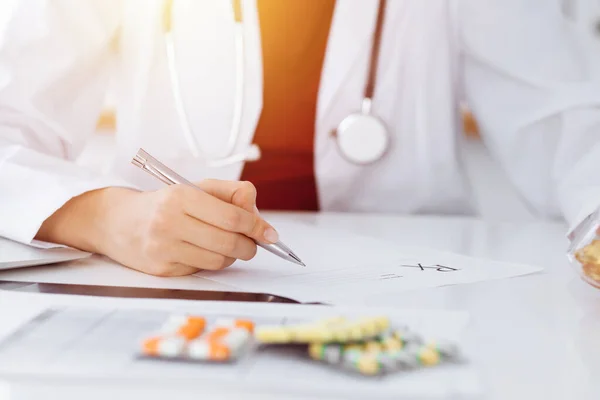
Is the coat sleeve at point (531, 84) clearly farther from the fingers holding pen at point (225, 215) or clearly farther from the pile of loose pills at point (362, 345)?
the pile of loose pills at point (362, 345)

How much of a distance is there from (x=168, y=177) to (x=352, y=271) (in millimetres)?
193

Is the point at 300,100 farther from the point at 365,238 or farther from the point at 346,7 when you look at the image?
the point at 365,238

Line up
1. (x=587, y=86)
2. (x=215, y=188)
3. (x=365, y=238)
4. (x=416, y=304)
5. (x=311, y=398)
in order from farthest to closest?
1. (x=587, y=86)
2. (x=365, y=238)
3. (x=215, y=188)
4. (x=416, y=304)
5. (x=311, y=398)

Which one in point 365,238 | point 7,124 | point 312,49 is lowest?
point 365,238

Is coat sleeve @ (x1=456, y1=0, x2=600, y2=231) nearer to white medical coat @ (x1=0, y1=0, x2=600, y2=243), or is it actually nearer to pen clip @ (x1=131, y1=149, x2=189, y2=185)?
white medical coat @ (x1=0, y1=0, x2=600, y2=243)

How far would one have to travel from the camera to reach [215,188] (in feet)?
2.35

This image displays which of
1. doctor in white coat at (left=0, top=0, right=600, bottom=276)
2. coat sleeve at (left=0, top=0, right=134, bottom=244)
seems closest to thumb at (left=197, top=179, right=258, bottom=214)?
coat sleeve at (left=0, top=0, right=134, bottom=244)

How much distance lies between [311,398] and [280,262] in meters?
0.35

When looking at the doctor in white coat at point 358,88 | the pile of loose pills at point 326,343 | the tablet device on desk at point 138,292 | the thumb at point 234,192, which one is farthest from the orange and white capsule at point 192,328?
the doctor in white coat at point 358,88

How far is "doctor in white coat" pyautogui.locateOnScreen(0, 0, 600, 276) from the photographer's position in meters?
1.07

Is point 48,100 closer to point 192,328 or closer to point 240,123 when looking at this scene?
point 240,123

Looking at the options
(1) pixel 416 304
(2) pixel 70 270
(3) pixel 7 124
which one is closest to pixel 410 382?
(1) pixel 416 304

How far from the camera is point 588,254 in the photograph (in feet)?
2.14

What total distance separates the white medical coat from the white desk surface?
182 millimetres
